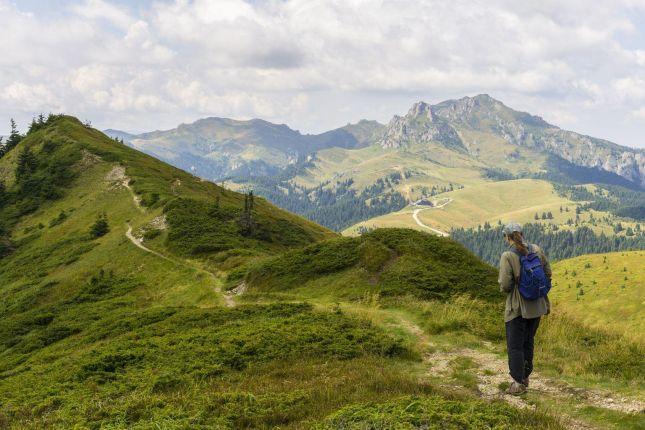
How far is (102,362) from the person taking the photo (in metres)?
18.8

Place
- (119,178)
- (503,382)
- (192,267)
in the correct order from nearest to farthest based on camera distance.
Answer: (503,382) < (192,267) < (119,178)

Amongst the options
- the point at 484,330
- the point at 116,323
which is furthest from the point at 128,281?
the point at 484,330

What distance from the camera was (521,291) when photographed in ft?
41.8

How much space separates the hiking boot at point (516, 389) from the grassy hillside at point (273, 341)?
406 millimetres

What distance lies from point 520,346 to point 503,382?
1.28 m

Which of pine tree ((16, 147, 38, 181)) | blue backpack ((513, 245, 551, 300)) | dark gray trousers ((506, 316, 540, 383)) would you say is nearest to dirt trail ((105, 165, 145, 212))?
pine tree ((16, 147, 38, 181))

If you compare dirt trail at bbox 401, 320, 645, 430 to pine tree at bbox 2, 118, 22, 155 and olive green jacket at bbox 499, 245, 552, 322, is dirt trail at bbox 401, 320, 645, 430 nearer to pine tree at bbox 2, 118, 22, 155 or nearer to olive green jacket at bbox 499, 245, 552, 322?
olive green jacket at bbox 499, 245, 552, 322

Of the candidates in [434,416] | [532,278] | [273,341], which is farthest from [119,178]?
[434,416]

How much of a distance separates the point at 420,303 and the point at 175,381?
14.5 m

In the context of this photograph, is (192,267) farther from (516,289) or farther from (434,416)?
(434,416)

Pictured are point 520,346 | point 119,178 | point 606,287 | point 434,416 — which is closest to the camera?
point 434,416

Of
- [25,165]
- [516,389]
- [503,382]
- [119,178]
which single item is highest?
[25,165]

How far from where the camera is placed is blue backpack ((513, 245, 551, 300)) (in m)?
12.6

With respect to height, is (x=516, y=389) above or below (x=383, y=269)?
below
